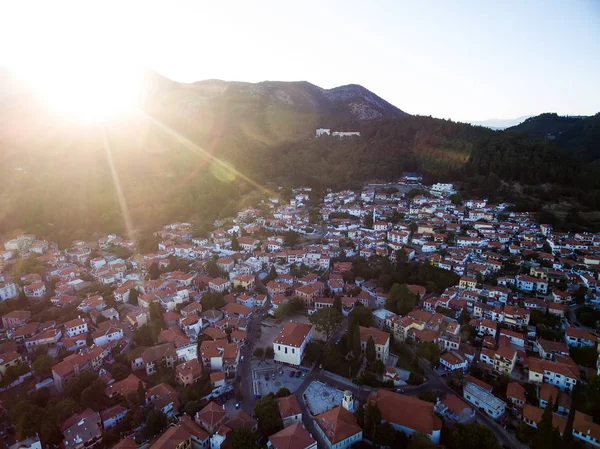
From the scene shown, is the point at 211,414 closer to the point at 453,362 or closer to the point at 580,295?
the point at 453,362

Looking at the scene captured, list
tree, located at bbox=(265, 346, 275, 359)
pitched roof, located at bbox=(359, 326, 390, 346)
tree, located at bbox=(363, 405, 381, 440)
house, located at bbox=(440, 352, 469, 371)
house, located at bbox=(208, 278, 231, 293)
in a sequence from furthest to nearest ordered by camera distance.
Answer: house, located at bbox=(208, 278, 231, 293), tree, located at bbox=(265, 346, 275, 359), pitched roof, located at bbox=(359, 326, 390, 346), house, located at bbox=(440, 352, 469, 371), tree, located at bbox=(363, 405, 381, 440)

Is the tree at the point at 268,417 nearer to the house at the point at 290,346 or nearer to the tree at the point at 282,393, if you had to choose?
the tree at the point at 282,393

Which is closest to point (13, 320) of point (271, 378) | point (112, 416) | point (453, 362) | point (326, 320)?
point (112, 416)

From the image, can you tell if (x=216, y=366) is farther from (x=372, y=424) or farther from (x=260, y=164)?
(x=260, y=164)

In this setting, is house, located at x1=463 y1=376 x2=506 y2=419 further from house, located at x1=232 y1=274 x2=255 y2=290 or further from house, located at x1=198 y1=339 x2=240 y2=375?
house, located at x1=232 y1=274 x2=255 y2=290

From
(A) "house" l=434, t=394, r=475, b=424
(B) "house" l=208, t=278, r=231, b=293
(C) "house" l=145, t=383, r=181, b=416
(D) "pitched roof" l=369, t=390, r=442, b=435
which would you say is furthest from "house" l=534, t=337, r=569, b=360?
(B) "house" l=208, t=278, r=231, b=293

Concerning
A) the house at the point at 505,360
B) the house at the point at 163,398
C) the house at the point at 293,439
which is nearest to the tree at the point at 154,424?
the house at the point at 163,398
